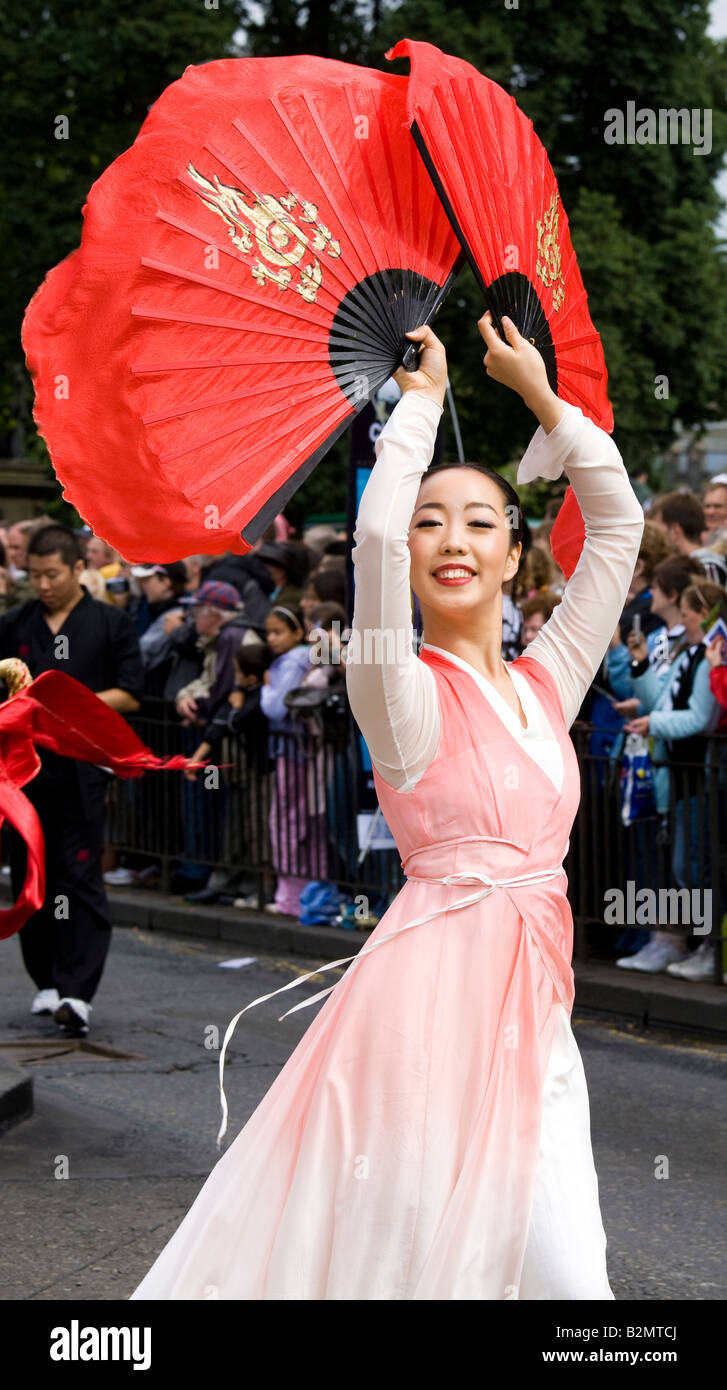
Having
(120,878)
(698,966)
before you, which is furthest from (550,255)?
(120,878)

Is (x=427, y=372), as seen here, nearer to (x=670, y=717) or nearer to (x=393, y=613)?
(x=393, y=613)

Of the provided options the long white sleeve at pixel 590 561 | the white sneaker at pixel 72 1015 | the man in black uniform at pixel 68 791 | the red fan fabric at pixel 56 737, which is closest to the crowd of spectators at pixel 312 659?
the man in black uniform at pixel 68 791

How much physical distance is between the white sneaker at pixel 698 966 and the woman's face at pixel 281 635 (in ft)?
10.7

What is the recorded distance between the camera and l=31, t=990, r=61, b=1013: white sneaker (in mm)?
8367

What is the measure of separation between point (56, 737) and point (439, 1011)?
303 centimetres

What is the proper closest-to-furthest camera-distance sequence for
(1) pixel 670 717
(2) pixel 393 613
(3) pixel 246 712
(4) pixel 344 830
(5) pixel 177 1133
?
(2) pixel 393 613
(5) pixel 177 1133
(1) pixel 670 717
(4) pixel 344 830
(3) pixel 246 712

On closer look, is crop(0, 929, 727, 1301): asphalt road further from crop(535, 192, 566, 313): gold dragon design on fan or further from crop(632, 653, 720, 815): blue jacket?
crop(535, 192, 566, 313): gold dragon design on fan

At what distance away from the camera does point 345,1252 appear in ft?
10.4

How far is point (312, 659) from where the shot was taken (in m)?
10.9

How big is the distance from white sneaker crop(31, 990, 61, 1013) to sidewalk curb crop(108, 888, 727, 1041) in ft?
7.13

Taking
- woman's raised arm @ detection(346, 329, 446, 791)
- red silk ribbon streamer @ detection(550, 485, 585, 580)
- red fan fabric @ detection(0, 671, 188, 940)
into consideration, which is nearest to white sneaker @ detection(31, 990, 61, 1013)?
red fan fabric @ detection(0, 671, 188, 940)
